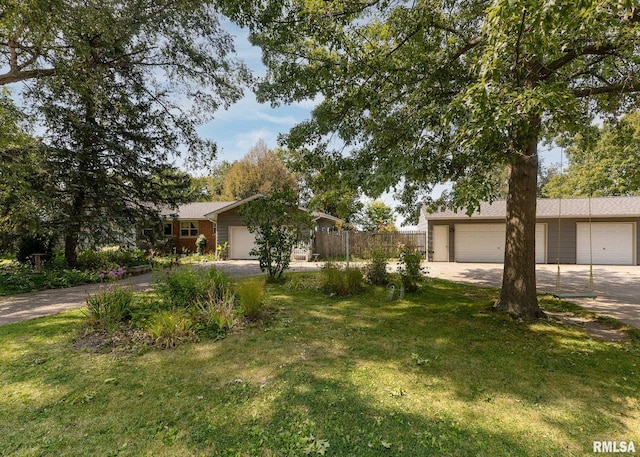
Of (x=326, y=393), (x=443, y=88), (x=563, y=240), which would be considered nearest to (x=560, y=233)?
(x=563, y=240)

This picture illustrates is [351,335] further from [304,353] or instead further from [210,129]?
[210,129]

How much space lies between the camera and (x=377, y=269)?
917 cm

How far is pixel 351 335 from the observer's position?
5.00 m

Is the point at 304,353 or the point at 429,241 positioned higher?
the point at 429,241

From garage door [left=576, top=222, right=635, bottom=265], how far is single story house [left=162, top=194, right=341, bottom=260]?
13391mm

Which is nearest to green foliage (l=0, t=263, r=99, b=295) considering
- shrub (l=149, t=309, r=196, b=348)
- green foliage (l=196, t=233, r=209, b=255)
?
shrub (l=149, t=309, r=196, b=348)

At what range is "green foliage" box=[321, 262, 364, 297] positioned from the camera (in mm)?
7941

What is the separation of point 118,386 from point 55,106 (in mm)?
11047

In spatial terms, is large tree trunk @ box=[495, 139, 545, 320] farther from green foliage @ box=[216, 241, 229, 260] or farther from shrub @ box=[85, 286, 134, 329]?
green foliage @ box=[216, 241, 229, 260]

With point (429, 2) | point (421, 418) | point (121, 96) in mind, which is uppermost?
point (121, 96)

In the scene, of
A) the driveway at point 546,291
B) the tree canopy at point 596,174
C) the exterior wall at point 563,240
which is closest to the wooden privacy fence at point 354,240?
the driveway at point 546,291

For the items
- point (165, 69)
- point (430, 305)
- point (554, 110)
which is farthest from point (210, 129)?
point (554, 110)

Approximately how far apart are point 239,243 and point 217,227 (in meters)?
1.65

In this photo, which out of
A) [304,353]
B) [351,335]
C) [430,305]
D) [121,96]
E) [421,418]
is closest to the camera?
[421,418]
